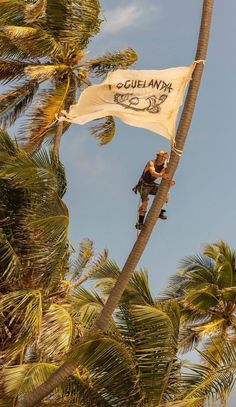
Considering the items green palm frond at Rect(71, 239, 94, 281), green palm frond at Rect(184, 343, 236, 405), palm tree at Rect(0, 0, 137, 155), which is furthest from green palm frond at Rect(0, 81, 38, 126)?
green palm frond at Rect(184, 343, 236, 405)

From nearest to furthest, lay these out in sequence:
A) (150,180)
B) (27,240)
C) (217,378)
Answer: (217,378)
(150,180)
(27,240)

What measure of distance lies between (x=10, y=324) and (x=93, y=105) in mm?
6492

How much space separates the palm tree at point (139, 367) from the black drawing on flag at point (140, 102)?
Answer: 2.79 metres

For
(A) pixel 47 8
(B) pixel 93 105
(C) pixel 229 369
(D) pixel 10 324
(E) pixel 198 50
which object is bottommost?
(D) pixel 10 324

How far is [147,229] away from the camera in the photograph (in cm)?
1052

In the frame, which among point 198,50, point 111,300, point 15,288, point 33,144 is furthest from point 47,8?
point 111,300

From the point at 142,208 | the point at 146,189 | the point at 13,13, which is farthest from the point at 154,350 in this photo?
the point at 13,13

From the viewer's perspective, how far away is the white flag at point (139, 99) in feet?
35.8

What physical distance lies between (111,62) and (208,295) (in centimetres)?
873

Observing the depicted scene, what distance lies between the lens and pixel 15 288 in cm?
1540

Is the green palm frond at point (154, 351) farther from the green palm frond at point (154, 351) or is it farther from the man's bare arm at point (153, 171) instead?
the man's bare arm at point (153, 171)

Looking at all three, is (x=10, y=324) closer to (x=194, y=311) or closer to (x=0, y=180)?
(x=0, y=180)

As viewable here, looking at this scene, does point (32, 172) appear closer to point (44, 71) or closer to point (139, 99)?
point (139, 99)

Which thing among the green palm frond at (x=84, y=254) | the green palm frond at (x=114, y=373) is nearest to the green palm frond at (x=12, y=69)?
the green palm frond at (x=84, y=254)
